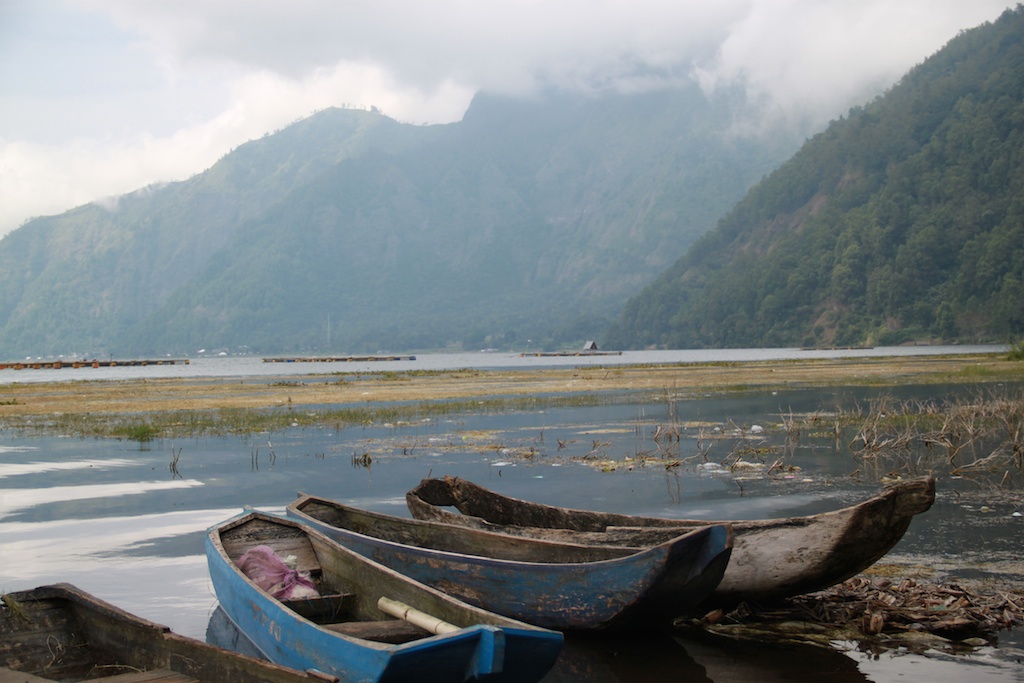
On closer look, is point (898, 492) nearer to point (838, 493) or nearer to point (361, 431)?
point (838, 493)

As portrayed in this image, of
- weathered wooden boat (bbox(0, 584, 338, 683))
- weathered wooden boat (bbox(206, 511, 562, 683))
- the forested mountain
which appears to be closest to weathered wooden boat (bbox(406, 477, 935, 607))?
weathered wooden boat (bbox(206, 511, 562, 683))

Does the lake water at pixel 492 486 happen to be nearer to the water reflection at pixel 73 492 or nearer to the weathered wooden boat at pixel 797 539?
the water reflection at pixel 73 492

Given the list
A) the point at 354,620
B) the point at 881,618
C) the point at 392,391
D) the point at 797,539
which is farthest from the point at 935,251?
the point at 354,620

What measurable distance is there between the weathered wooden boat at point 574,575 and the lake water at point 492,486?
0.75m

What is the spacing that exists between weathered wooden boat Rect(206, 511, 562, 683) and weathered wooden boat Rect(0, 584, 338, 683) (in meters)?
0.96

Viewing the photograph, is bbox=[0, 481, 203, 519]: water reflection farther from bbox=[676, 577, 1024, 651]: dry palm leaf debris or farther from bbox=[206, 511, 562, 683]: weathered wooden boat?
bbox=[676, 577, 1024, 651]: dry palm leaf debris

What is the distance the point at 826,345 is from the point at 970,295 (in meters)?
28.1

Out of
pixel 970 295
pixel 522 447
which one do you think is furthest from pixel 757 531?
pixel 970 295

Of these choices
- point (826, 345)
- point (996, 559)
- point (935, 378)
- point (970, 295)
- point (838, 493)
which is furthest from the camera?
point (826, 345)

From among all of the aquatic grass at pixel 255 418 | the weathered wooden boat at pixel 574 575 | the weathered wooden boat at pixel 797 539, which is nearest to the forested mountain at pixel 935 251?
the aquatic grass at pixel 255 418

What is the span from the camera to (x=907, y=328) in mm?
168625

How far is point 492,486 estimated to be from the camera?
22.9 meters

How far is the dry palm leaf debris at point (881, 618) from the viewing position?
420 inches

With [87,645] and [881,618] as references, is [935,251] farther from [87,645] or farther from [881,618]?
[87,645]
